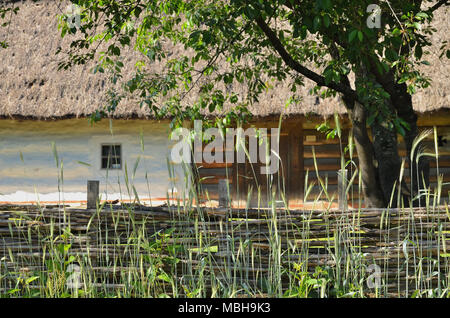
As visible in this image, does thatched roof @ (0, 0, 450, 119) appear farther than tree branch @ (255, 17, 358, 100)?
Yes

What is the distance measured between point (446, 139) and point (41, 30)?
300 inches

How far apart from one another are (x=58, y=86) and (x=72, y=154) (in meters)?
1.18

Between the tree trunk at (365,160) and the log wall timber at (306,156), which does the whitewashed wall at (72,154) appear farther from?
the tree trunk at (365,160)

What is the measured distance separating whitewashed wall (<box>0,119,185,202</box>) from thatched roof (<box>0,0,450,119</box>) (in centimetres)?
42

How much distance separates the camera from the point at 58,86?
8.33m

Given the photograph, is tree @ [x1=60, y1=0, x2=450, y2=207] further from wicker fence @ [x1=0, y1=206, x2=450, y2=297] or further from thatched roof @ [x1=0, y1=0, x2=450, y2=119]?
thatched roof @ [x1=0, y1=0, x2=450, y2=119]

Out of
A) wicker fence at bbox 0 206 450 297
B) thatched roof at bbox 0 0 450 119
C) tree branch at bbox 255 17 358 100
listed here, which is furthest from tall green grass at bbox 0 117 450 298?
thatched roof at bbox 0 0 450 119

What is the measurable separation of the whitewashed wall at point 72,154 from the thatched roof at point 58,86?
424 millimetres

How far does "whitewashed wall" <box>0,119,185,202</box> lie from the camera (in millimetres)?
8227

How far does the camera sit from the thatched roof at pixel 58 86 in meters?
7.37

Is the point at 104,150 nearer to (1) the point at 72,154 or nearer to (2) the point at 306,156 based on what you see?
(1) the point at 72,154

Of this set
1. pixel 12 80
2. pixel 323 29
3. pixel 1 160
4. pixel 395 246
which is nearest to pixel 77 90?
pixel 12 80

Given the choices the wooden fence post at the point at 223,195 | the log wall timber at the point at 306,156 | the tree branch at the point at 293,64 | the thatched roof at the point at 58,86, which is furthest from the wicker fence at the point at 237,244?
the log wall timber at the point at 306,156

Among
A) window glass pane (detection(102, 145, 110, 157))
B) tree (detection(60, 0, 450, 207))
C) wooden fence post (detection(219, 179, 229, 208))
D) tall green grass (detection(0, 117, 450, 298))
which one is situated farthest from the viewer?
window glass pane (detection(102, 145, 110, 157))
